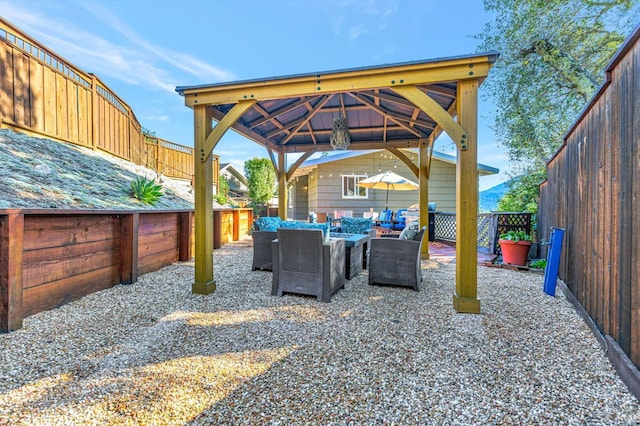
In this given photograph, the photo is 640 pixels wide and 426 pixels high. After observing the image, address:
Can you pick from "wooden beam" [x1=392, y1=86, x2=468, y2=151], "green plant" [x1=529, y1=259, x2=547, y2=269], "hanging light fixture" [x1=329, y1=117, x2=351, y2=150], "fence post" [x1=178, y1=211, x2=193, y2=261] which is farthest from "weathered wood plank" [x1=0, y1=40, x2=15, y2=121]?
"green plant" [x1=529, y1=259, x2=547, y2=269]

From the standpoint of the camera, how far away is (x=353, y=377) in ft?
6.57

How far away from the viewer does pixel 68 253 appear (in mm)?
3379

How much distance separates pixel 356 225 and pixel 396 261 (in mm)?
2155

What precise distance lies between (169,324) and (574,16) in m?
11.3

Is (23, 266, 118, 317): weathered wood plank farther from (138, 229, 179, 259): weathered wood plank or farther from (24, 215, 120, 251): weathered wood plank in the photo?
(138, 229, 179, 259): weathered wood plank

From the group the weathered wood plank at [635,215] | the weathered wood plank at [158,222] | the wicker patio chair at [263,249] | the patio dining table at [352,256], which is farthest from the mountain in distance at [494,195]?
the weathered wood plank at [158,222]

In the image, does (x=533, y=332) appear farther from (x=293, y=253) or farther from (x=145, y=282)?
(x=145, y=282)

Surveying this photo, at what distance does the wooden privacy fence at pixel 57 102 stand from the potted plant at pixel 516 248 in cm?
968

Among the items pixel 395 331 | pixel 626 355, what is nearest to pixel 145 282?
pixel 395 331

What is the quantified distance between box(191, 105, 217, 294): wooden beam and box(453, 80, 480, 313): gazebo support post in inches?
128

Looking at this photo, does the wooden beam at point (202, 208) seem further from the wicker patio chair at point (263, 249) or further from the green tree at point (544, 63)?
the green tree at point (544, 63)

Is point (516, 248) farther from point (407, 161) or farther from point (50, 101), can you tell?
point (50, 101)

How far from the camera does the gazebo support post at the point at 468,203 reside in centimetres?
325

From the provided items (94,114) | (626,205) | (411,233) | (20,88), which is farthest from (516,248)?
(94,114)
